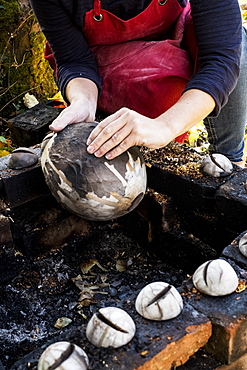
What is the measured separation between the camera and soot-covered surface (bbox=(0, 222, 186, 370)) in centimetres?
239

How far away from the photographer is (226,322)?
172 centimetres

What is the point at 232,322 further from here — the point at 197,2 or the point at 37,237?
the point at 197,2

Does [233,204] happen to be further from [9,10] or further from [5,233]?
[9,10]

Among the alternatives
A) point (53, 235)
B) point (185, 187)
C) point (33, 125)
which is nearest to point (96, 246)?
point (53, 235)

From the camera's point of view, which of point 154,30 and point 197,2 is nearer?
point 197,2

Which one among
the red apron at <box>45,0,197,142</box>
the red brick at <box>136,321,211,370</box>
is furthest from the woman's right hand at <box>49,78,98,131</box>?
the red brick at <box>136,321,211,370</box>

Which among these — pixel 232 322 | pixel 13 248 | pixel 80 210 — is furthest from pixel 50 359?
pixel 13 248

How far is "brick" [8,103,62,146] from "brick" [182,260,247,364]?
8.64 ft

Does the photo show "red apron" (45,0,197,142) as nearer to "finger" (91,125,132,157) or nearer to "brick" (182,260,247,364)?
"finger" (91,125,132,157)

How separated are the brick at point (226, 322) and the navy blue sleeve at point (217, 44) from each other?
3.48ft

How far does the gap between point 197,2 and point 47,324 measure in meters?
1.86

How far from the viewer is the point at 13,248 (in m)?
2.72

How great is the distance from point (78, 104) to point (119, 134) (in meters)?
0.56

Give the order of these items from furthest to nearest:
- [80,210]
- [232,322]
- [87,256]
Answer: [87,256] < [80,210] < [232,322]
